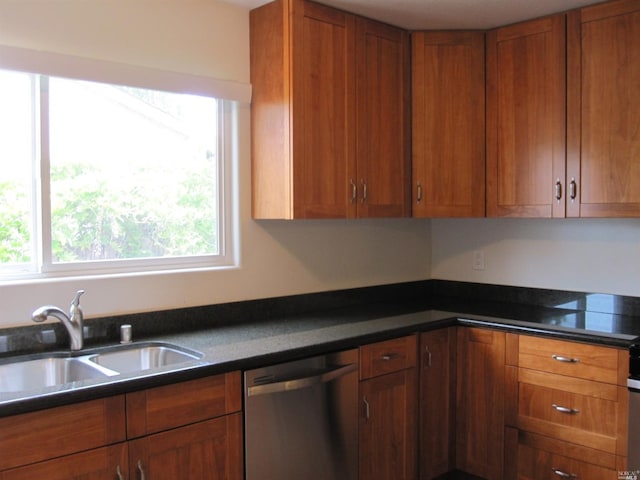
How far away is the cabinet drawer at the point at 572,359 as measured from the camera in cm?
237

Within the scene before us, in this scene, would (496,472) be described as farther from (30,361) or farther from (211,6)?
(211,6)

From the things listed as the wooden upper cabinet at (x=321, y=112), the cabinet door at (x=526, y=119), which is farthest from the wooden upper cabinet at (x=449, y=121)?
the wooden upper cabinet at (x=321, y=112)

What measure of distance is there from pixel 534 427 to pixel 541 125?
1400mm

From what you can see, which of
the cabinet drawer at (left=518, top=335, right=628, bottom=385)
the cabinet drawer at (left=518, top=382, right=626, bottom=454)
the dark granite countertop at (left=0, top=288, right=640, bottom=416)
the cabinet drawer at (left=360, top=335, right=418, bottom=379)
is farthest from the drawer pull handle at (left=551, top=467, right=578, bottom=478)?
the cabinet drawer at (left=360, top=335, right=418, bottom=379)

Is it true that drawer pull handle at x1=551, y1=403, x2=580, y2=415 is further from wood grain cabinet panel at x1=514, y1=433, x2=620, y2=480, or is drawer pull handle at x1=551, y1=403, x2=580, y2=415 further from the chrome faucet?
the chrome faucet

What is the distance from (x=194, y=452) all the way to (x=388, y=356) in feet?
3.13

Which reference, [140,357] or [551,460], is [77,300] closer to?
[140,357]

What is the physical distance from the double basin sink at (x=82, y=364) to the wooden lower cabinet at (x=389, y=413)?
78 cm

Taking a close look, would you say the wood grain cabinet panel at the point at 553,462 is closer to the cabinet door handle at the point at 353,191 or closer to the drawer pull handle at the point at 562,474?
the drawer pull handle at the point at 562,474

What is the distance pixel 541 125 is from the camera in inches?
113

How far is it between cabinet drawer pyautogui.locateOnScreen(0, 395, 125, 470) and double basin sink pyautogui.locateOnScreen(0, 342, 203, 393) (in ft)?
0.47

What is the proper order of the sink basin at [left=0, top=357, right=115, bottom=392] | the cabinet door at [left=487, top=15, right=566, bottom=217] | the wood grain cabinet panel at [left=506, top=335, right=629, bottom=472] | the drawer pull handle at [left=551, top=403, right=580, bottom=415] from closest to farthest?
the sink basin at [left=0, top=357, right=115, bottom=392], the wood grain cabinet panel at [left=506, top=335, right=629, bottom=472], the drawer pull handle at [left=551, top=403, right=580, bottom=415], the cabinet door at [left=487, top=15, right=566, bottom=217]

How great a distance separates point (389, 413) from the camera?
259cm

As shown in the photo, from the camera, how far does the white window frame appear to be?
218cm
